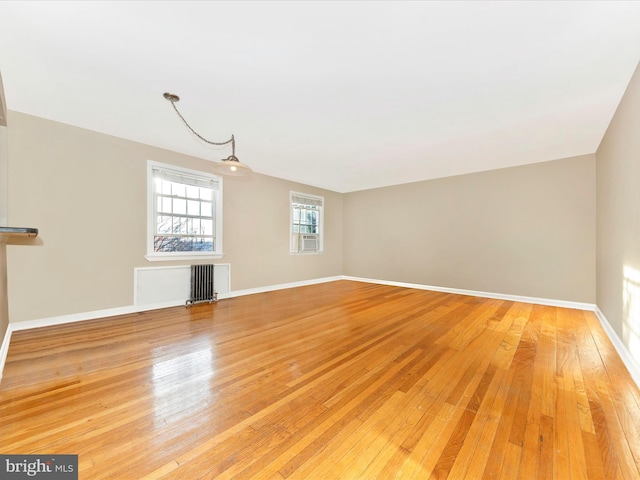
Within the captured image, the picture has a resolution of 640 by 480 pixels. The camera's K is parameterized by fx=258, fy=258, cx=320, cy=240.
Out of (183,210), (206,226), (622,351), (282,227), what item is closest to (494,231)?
(622,351)

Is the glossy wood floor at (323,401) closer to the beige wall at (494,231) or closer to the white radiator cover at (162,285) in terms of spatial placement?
the white radiator cover at (162,285)

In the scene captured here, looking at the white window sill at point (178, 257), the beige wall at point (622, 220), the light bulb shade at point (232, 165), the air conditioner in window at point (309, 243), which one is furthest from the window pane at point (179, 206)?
the beige wall at point (622, 220)

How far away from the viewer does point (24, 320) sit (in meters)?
3.23

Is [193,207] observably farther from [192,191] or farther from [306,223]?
[306,223]

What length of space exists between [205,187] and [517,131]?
5137 mm

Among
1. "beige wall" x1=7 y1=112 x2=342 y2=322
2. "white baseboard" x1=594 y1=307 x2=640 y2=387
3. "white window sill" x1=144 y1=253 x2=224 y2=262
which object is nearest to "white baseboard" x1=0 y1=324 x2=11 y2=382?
"beige wall" x1=7 y1=112 x2=342 y2=322

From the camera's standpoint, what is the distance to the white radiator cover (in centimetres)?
412

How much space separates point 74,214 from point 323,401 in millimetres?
4127

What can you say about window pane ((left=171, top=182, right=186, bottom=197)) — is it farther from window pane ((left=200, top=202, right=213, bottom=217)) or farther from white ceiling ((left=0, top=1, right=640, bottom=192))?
white ceiling ((left=0, top=1, right=640, bottom=192))

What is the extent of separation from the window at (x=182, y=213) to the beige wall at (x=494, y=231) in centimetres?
419

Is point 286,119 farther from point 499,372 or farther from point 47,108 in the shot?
point 499,372

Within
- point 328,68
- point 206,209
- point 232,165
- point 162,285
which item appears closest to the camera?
point 328,68

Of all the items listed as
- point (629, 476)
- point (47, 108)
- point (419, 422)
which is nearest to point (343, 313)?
point (419, 422)

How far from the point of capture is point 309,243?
23.4ft
